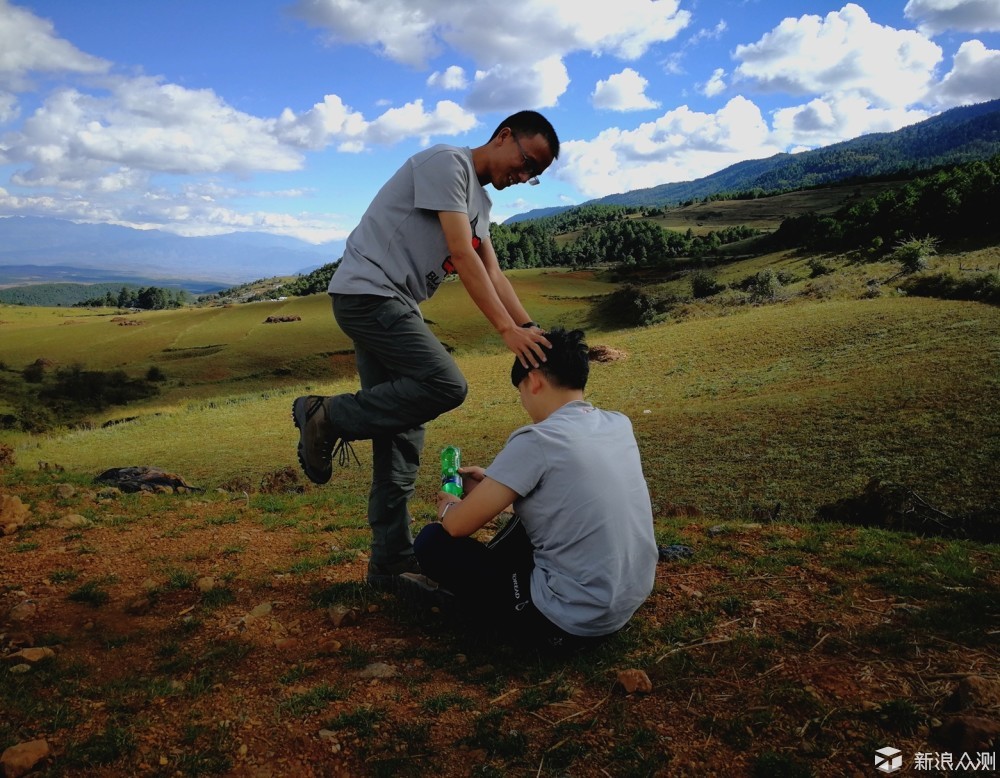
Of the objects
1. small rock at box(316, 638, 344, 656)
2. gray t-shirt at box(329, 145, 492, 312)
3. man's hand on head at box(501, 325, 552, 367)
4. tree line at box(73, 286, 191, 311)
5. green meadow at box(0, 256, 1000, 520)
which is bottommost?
green meadow at box(0, 256, 1000, 520)

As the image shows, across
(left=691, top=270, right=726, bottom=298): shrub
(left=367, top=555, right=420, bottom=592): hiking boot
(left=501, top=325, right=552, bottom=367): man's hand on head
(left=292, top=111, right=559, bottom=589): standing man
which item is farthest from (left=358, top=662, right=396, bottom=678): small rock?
(left=691, top=270, right=726, bottom=298): shrub

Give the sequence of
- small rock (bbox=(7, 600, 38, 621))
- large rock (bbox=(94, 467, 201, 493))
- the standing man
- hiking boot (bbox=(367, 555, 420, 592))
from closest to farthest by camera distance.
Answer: the standing man
small rock (bbox=(7, 600, 38, 621))
hiking boot (bbox=(367, 555, 420, 592))
large rock (bbox=(94, 467, 201, 493))

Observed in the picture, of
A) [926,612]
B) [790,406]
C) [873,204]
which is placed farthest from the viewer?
[873,204]

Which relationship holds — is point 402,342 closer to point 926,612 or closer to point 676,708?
point 676,708

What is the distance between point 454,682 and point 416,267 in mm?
2374

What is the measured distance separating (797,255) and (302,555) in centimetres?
5493

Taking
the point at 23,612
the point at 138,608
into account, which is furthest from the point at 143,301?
the point at 138,608

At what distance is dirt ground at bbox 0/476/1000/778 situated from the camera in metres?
2.37

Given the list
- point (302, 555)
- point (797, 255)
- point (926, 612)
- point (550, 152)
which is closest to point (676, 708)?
point (926, 612)

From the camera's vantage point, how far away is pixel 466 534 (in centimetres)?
315

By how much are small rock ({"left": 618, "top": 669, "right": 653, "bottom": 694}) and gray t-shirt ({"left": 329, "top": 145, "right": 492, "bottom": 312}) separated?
2417mm

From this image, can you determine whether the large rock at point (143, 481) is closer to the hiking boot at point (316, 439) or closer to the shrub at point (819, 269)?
the hiking boot at point (316, 439)

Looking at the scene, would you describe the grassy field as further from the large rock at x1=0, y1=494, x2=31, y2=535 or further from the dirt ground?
the large rock at x1=0, y1=494, x2=31, y2=535

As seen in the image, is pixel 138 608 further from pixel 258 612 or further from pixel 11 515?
pixel 11 515
